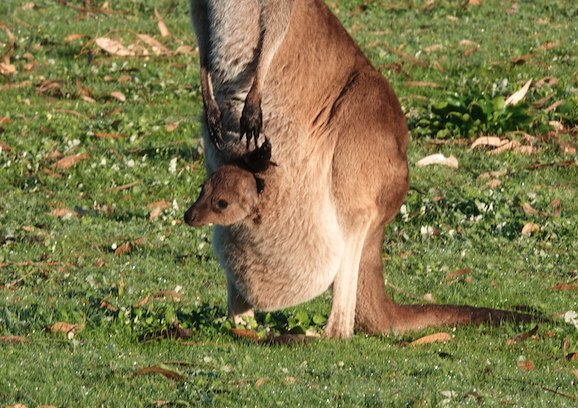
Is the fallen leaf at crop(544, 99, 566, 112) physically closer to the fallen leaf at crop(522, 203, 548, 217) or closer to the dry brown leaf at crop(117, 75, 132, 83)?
the fallen leaf at crop(522, 203, 548, 217)

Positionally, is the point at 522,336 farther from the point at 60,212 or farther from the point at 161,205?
the point at 60,212

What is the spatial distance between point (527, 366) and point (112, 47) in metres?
7.11

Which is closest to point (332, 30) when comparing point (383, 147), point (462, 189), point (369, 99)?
point (369, 99)

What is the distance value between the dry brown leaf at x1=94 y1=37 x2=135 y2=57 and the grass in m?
0.16

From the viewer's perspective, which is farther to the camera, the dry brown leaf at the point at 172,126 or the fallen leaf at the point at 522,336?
the dry brown leaf at the point at 172,126

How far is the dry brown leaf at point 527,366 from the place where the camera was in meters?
3.44

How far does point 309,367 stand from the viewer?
10.6 ft

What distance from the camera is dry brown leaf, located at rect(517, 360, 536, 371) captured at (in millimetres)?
3437

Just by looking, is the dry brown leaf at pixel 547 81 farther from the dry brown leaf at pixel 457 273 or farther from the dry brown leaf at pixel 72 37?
the dry brown leaf at pixel 72 37

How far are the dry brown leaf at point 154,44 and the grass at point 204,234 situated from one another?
0.15m

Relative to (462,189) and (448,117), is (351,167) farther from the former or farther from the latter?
(448,117)

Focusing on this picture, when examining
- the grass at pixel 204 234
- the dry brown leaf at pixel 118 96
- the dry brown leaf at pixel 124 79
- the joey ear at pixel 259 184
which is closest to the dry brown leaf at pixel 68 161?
the grass at pixel 204 234

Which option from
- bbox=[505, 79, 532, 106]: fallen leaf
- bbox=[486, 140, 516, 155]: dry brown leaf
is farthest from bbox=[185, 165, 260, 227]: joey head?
bbox=[505, 79, 532, 106]: fallen leaf

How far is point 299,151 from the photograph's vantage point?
3535mm
